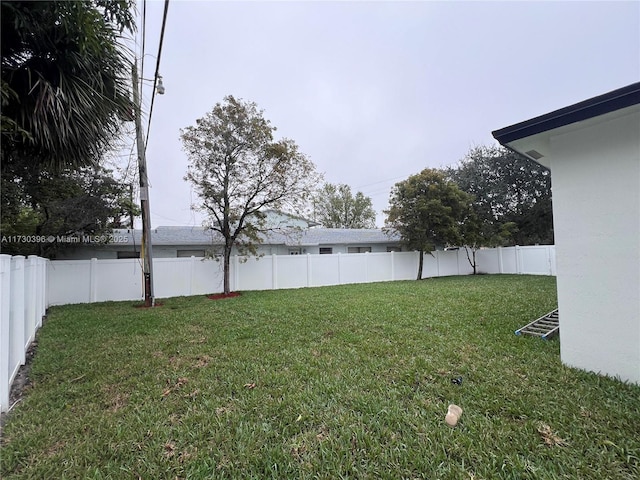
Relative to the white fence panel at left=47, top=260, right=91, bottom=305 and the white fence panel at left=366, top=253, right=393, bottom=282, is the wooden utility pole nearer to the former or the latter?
the white fence panel at left=47, top=260, right=91, bottom=305

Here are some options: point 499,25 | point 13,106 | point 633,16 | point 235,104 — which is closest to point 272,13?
point 235,104

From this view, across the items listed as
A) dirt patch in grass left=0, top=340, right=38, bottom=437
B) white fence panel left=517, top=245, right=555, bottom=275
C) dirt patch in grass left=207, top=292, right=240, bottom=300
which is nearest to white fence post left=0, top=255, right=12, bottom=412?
dirt patch in grass left=0, top=340, right=38, bottom=437

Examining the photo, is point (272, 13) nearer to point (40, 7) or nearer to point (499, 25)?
point (40, 7)

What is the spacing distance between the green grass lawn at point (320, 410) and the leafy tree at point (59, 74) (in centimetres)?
299

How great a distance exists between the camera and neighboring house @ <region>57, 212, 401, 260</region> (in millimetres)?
12266

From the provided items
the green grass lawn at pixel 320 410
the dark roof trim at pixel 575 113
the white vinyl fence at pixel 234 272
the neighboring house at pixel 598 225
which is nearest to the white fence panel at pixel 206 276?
the white vinyl fence at pixel 234 272

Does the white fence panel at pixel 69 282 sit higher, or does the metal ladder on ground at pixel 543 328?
the white fence panel at pixel 69 282

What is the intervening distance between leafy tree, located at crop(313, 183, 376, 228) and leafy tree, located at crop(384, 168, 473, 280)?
17.5m

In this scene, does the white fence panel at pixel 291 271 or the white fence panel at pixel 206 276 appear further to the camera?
the white fence panel at pixel 291 271

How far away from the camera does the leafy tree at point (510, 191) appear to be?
60.6ft

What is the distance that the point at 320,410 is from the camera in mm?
2688

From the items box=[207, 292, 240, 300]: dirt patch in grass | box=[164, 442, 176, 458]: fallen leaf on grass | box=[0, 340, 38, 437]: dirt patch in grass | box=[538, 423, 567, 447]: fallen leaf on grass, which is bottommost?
box=[207, 292, 240, 300]: dirt patch in grass

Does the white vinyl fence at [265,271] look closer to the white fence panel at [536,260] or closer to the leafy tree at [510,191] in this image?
the white fence panel at [536,260]

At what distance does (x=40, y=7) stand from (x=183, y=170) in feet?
24.2
